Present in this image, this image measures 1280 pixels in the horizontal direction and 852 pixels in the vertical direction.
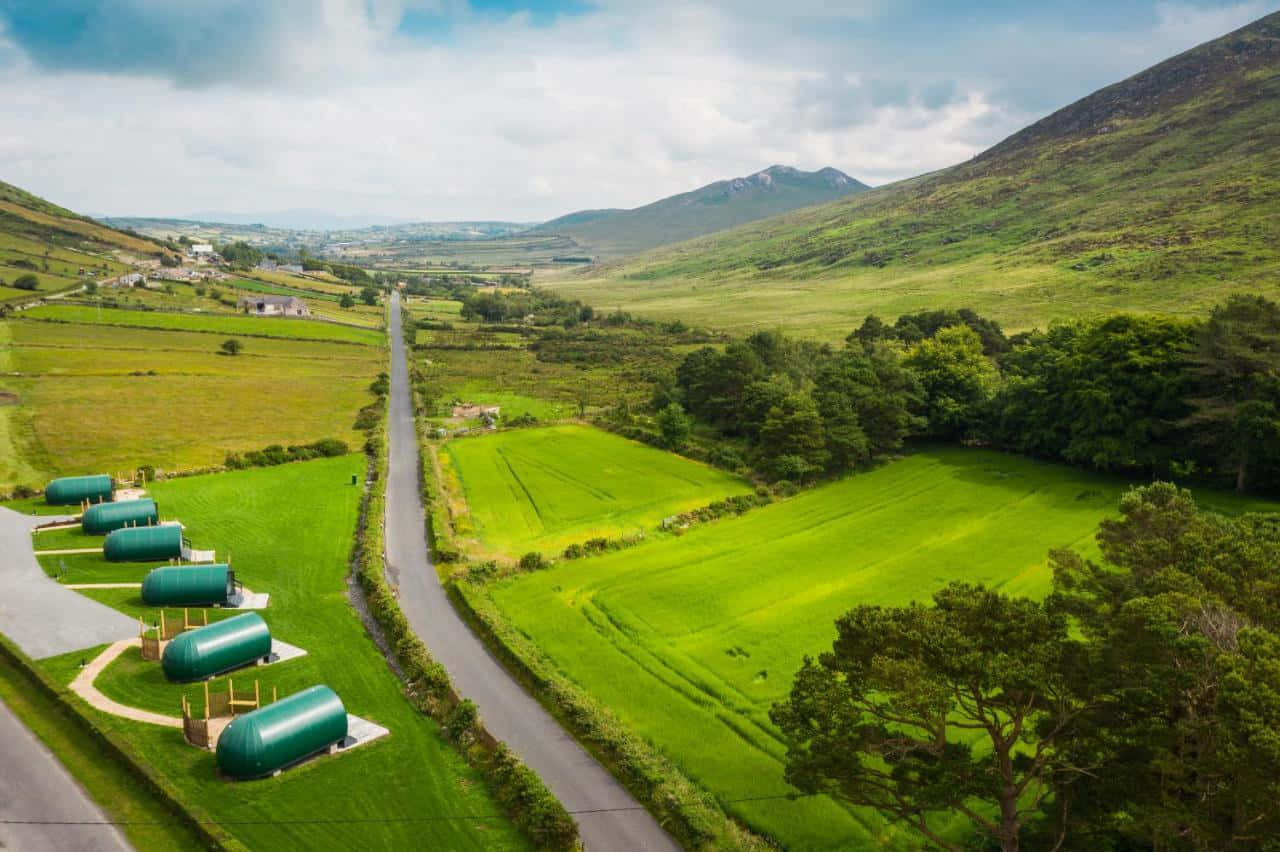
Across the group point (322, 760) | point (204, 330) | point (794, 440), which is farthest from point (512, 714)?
point (204, 330)

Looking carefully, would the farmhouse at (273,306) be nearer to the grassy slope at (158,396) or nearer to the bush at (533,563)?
the grassy slope at (158,396)

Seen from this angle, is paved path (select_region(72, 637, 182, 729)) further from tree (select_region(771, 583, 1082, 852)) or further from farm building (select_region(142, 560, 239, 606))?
tree (select_region(771, 583, 1082, 852))

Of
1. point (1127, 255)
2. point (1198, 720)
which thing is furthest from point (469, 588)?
point (1127, 255)

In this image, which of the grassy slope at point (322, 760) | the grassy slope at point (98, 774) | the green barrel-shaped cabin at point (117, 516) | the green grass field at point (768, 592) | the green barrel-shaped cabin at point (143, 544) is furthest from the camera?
the green barrel-shaped cabin at point (117, 516)

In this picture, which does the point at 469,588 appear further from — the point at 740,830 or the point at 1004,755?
the point at 1004,755

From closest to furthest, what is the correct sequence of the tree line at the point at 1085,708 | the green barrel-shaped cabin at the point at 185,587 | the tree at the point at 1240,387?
the tree line at the point at 1085,708, the green barrel-shaped cabin at the point at 185,587, the tree at the point at 1240,387

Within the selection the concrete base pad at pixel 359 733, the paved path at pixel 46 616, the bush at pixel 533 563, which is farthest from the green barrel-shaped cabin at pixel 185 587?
the bush at pixel 533 563
